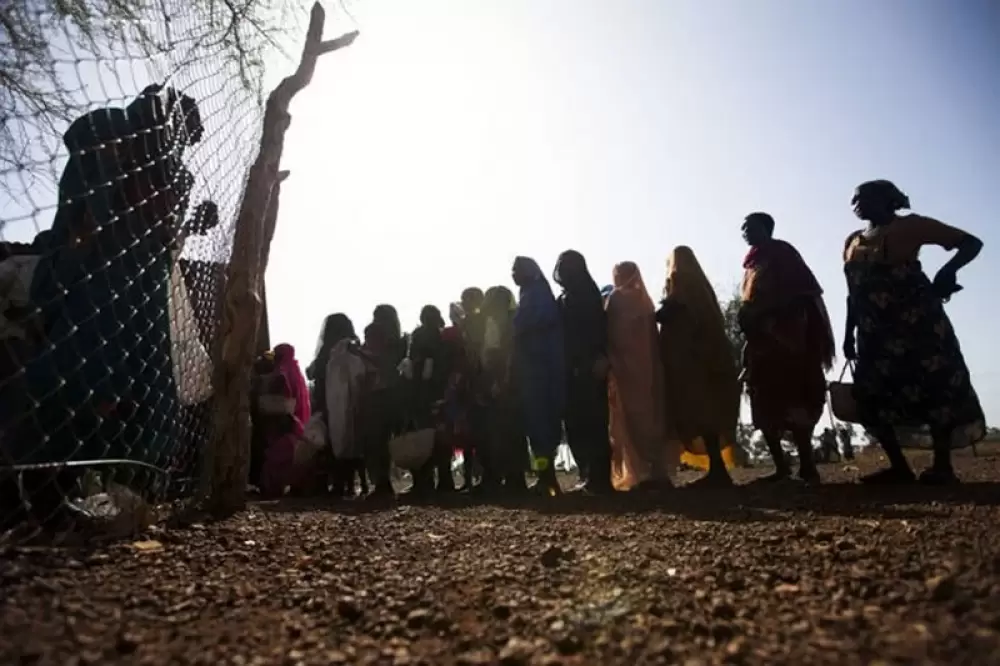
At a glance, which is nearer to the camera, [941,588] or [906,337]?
[941,588]

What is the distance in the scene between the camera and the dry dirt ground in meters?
1.46

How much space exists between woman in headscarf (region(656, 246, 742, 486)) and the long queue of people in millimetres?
11

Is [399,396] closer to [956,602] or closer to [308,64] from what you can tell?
[308,64]

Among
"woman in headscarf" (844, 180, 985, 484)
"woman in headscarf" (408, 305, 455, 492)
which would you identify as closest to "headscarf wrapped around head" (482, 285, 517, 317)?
"woman in headscarf" (408, 305, 455, 492)

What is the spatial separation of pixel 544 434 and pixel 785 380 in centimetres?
175

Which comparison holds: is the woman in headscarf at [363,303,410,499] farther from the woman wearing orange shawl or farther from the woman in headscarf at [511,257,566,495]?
the woman wearing orange shawl

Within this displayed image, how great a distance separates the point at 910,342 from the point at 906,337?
4 centimetres

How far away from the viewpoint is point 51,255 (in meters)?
2.67

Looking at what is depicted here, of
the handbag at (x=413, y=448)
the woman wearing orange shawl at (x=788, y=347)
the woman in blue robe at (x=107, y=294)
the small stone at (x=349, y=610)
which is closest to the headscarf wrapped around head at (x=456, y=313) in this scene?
the handbag at (x=413, y=448)

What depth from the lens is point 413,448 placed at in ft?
19.8

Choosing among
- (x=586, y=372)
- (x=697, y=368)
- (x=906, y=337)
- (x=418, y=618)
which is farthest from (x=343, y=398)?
(x=418, y=618)

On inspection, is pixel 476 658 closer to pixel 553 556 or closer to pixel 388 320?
pixel 553 556

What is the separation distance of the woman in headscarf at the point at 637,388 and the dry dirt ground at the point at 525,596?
263cm

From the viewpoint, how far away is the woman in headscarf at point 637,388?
567 cm
